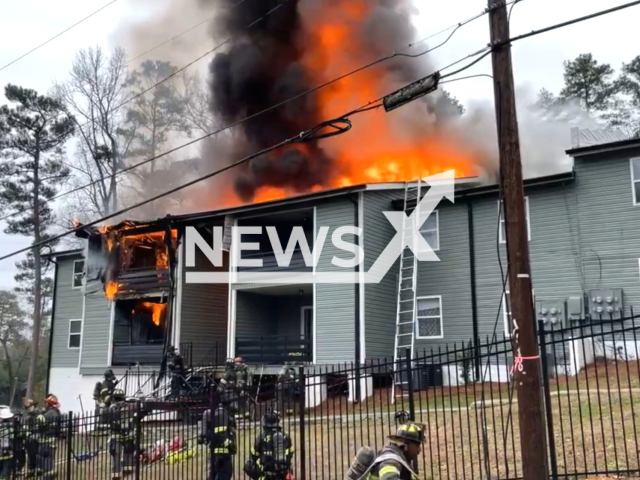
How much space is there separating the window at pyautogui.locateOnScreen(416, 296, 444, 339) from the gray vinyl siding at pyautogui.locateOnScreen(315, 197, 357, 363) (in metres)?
2.44

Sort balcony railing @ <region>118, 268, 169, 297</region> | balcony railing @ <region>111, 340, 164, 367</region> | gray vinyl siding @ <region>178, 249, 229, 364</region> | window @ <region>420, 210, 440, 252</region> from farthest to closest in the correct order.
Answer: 1. gray vinyl siding @ <region>178, 249, 229, 364</region>
2. balcony railing @ <region>118, 268, 169, 297</region>
3. balcony railing @ <region>111, 340, 164, 367</region>
4. window @ <region>420, 210, 440, 252</region>

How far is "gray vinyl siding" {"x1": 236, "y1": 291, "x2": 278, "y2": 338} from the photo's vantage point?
21.3 m

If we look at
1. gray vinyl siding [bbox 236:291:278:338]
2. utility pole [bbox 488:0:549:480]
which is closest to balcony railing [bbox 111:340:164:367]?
gray vinyl siding [bbox 236:291:278:338]

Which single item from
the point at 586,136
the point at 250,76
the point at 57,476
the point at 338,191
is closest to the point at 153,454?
the point at 57,476

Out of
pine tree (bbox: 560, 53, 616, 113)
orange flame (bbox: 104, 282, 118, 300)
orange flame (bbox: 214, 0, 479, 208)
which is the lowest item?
orange flame (bbox: 104, 282, 118, 300)

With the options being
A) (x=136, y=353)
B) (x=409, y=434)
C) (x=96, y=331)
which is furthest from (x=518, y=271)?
(x=96, y=331)

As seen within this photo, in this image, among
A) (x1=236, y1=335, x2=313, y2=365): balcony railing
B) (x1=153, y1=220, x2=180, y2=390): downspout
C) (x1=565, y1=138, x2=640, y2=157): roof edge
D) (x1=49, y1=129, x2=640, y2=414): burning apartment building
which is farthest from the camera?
(x1=153, y1=220, x2=180, y2=390): downspout

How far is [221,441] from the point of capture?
865 centimetres

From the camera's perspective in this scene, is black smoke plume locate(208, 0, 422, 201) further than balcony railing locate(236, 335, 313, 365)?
Yes

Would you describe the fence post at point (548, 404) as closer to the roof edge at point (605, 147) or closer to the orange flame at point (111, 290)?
the roof edge at point (605, 147)

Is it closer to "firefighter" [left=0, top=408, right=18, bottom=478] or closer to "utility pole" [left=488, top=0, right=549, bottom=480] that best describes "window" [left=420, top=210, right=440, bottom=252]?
"firefighter" [left=0, top=408, right=18, bottom=478]

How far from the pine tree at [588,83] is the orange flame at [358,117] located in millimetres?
14338
